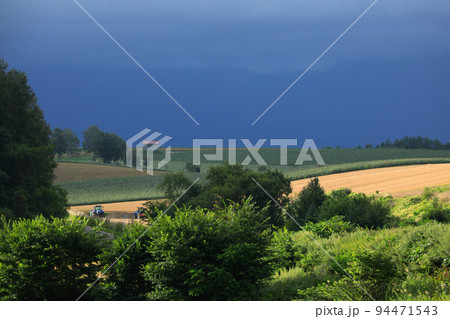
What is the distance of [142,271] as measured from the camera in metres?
10.9

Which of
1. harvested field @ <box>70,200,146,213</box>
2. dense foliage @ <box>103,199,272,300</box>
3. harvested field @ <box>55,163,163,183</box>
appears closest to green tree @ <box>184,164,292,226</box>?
harvested field @ <box>70,200,146,213</box>

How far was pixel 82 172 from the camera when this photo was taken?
49.8 meters

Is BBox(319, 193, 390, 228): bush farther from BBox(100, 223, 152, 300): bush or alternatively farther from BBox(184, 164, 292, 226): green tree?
BBox(100, 223, 152, 300): bush

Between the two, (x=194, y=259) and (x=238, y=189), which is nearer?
(x=194, y=259)

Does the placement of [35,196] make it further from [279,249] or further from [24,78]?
[279,249]

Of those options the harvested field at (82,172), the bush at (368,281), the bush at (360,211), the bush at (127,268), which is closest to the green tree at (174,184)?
the harvested field at (82,172)

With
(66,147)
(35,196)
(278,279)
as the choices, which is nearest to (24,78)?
(35,196)

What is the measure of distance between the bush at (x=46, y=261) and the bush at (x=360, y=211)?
13304 millimetres

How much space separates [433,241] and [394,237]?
64.5 inches

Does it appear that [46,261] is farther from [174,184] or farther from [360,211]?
[174,184]

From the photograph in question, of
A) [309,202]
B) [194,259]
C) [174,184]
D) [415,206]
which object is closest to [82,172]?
[174,184]
